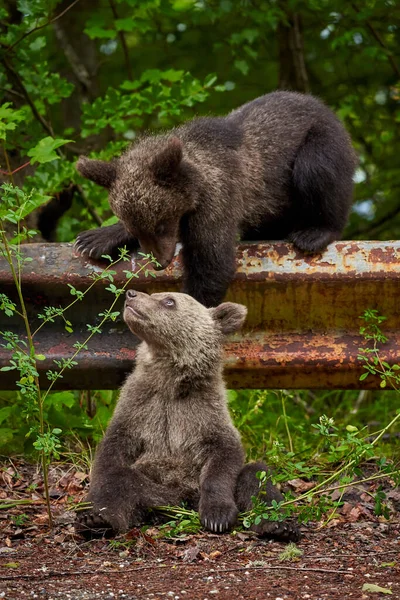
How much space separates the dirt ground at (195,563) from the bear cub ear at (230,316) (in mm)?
992

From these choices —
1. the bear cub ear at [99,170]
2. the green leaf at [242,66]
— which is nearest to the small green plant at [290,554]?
the bear cub ear at [99,170]

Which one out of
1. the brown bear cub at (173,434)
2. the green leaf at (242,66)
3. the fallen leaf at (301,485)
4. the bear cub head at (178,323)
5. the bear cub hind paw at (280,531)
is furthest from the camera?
the green leaf at (242,66)

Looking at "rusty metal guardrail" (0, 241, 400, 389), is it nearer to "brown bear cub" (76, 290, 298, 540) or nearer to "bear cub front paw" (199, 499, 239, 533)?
"brown bear cub" (76, 290, 298, 540)

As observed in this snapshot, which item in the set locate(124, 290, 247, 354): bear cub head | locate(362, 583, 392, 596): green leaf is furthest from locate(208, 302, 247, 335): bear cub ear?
locate(362, 583, 392, 596): green leaf

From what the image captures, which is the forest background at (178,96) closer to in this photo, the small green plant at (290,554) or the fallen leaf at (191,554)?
the small green plant at (290,554)

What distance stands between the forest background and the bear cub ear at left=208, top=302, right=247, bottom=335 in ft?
2.01

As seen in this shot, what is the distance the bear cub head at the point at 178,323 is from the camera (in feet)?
13.9

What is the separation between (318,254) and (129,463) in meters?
1.39

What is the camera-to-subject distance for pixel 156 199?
4.77 metres

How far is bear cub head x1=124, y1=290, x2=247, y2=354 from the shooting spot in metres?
4.23

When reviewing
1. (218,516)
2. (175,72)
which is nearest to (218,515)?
(218,516)

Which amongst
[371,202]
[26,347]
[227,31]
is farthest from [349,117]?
[26,347]

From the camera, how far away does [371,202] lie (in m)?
9.67

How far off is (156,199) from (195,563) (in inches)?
83.5
